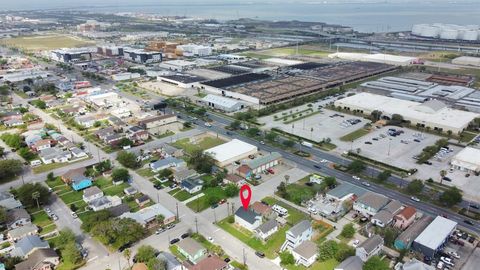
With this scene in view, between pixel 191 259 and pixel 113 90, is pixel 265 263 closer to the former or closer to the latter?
pixel 191 259

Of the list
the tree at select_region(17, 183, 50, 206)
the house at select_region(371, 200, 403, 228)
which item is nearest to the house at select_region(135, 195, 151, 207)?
the tree at select_region(17, 183, 50, 206)

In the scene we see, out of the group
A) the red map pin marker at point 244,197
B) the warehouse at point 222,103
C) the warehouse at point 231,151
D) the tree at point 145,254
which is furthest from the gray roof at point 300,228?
the warehouse at point 222,103

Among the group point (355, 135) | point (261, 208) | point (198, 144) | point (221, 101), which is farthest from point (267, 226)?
point (221, 101)

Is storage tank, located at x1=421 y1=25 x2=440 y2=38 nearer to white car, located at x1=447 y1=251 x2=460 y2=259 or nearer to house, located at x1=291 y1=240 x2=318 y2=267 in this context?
white car, located at x1=447 y1=251 x2=460 y2=259

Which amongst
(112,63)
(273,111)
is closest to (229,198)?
(273,111)

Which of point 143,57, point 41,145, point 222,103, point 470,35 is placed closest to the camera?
point 41,145

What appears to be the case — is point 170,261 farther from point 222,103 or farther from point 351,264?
point 222,103
